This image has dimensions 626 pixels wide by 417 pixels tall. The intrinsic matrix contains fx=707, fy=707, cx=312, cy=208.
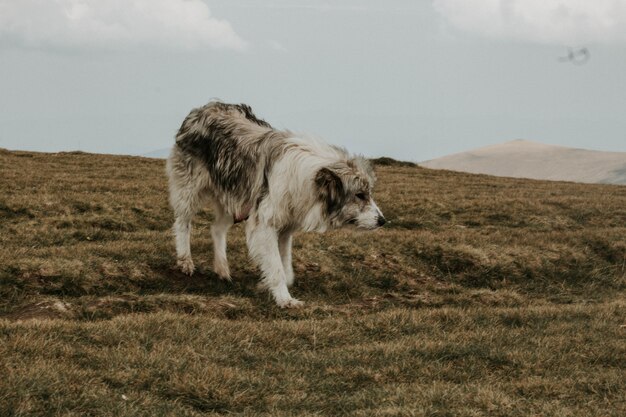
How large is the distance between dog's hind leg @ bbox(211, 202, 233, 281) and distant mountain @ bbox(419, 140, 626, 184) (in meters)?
114

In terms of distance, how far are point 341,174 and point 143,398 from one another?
5101 millimetres

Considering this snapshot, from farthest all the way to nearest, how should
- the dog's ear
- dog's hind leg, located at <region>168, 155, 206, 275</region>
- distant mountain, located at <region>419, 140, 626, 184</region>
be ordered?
distant mountain, located at <region>419, 140, 626, 184</region>
dog's hind leg, located at <region>168, 155, 206, 275</region>
the dog's ear

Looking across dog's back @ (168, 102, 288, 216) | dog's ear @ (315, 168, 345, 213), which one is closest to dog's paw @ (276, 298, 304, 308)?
dog's ear @ (315, 168, 345, 213)

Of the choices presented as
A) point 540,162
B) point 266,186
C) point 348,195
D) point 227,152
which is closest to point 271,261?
point 266,186

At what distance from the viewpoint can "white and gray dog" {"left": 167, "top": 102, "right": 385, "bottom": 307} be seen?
35.6 ft

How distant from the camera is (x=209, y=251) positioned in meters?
13.8

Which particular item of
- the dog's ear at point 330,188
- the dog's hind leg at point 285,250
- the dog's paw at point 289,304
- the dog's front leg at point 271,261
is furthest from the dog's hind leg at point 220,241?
the dog's ear at point 330,188

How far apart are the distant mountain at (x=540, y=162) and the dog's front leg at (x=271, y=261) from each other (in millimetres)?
114844

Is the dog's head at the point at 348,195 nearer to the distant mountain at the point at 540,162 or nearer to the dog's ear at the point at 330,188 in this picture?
the dog's ear at the point at 330,188

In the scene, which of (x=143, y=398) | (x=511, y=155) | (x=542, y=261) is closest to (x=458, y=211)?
(x=542, y=261)

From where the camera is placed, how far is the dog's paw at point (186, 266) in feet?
41.0

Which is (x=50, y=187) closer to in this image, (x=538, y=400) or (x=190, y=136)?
(x=190, y=136)

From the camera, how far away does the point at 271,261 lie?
11.2 metres

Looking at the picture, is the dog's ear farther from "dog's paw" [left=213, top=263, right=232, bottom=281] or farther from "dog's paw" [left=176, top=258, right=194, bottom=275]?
"dog's paw" [left=176, top=258, right=194, bottom=275]
